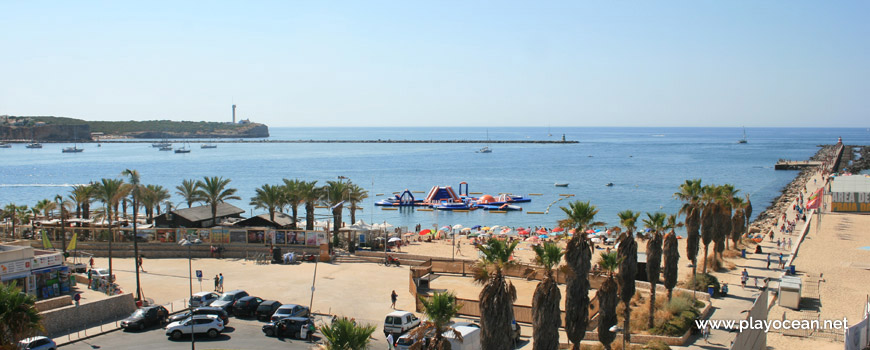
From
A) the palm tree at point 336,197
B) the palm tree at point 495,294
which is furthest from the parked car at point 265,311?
the palm tree at point 336,197

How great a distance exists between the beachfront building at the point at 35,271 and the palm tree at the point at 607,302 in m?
21.3

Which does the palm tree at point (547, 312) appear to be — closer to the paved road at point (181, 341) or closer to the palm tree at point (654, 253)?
the paved road at point (181, 341)

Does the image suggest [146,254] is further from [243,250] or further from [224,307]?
[224,307]

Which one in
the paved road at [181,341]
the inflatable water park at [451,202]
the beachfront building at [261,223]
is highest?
the beachfront building at [261,223]

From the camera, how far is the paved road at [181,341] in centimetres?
2042

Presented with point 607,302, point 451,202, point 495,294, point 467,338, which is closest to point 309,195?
point 467,338

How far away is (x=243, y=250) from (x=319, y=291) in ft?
34.5

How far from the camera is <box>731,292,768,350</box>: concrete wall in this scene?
55.4ft

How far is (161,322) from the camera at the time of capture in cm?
2300

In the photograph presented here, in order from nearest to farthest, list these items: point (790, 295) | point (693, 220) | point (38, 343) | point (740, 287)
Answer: point (38, 343) < point (790, 295) < point (693, 220) < point (740, 287)

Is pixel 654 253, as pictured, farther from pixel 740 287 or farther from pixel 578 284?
pixel 740 287

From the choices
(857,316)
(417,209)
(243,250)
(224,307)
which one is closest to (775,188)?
(417,209)

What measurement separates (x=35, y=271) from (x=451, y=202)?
61.7 metres

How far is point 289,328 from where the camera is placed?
21484mm
